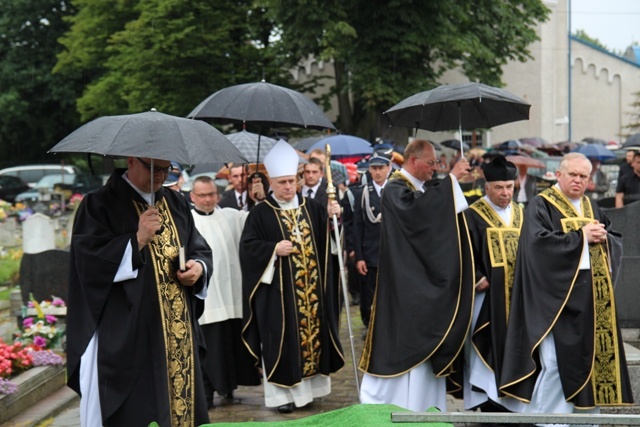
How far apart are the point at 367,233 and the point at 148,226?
6.30 m

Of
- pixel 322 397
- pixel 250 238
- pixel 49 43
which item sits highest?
pixel 49 43

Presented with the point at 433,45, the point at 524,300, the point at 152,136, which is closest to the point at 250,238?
the point at 524,300

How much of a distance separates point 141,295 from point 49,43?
131 ft

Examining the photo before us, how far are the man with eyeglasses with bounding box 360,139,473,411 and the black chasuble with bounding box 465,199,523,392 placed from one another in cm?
26

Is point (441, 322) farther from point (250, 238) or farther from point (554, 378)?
point (250, 238)

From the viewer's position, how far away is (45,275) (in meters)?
11.6

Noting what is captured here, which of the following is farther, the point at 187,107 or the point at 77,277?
the point at 187,107

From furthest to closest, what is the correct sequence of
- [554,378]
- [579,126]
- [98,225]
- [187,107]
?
[579,126], [187,107], [554,378], [98,225]

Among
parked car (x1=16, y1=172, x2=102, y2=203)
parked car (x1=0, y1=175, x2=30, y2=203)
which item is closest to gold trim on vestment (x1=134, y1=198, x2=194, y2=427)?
parked car (x1=16, y1=172, x2=102, y2=203)

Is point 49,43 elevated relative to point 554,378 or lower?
elevated

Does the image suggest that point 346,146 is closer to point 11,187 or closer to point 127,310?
point 127,310

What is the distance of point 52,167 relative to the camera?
3859 centimetres

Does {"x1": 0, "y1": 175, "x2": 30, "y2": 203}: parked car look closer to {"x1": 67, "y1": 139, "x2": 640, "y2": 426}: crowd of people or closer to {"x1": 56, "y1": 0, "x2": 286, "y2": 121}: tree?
{"x1": 56, "y1": 0, "x2": 286, "y2": 121}: tree

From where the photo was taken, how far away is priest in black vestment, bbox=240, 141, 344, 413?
28.5 ft
